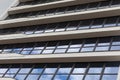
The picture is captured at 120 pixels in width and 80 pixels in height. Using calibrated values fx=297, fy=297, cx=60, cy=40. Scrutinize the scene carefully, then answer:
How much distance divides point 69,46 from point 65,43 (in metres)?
0.80

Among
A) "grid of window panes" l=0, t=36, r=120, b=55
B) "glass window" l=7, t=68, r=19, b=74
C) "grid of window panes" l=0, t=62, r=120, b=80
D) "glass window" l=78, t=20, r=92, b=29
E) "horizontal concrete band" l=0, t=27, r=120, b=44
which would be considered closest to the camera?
"grid of window panes" l=0, t=62, r=120, b=80

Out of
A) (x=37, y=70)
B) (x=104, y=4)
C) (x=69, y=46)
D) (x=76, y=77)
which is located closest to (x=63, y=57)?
(x=69, y=46)

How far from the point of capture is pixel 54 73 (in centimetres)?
2339

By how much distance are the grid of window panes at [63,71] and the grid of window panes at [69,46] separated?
1.44 meters

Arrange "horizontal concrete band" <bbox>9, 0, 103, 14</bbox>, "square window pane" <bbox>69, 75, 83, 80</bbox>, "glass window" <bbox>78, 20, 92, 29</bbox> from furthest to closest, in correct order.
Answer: "horizontal concrete band" <bbox>9, 0, 103, 14</bbox>
"glass window" <bbox>78, 20, 92, 29</bbox>
"square window pane" <bbox>69, 75, 83, 80</bbox>

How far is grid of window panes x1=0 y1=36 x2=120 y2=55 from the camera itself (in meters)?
23.6

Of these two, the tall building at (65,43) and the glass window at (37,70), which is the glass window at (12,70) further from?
the glass window at (37,70)

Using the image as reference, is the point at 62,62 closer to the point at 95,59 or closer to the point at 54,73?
the point at 54,73

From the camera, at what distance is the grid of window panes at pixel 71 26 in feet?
84.8

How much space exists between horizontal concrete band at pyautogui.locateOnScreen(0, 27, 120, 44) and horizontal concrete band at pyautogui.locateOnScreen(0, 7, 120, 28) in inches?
88.2

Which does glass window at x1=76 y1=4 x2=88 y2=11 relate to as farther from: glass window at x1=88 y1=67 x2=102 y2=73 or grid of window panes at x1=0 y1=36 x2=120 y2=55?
glass window at x1=88 y1=67 x2=102 y2=73

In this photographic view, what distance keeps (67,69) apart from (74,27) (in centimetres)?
544

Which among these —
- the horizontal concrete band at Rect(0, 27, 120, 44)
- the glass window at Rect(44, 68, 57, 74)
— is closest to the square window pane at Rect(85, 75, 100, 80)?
the glass window at Rect(44, 68, 57, 74)

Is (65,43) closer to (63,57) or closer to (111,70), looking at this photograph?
(63,57)
